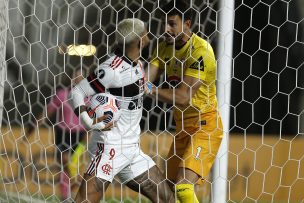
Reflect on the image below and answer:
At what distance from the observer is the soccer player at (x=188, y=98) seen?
4.49m

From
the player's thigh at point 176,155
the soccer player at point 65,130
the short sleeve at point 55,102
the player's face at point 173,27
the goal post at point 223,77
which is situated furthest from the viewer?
the short sleeve at point 55,102

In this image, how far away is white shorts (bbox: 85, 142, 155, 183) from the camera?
4469 millimetres

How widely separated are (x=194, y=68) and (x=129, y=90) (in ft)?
1.21

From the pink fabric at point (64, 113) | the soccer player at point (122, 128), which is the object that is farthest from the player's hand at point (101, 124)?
the pink fabric at point (64, 113)

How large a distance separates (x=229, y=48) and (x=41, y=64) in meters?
3.06

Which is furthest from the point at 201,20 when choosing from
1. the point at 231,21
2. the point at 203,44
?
the point at 203,44

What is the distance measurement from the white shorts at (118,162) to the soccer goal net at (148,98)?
159cm

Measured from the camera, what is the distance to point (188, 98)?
14.7ft

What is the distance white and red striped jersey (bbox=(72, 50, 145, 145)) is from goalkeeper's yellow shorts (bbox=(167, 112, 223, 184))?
29 cm

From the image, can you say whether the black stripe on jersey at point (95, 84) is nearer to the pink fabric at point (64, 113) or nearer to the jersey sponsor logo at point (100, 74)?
the jersey sponsor logo at point (100, 74)

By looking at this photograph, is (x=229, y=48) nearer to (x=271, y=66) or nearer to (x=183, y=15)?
(x=183, y=15)

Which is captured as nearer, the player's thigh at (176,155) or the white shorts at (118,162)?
the white shorts at (118,162)

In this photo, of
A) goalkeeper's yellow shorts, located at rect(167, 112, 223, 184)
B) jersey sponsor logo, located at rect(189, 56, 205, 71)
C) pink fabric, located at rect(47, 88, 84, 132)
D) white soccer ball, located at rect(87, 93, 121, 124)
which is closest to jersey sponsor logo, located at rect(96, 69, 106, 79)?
white soccer ball, located at rect(87, 93, 121, 124)

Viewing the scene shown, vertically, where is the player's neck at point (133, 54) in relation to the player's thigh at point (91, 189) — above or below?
above
